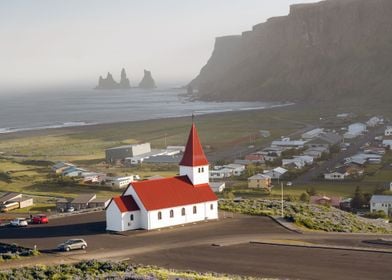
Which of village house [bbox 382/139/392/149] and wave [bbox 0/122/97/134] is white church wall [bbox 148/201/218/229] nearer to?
village house [bbox 382/139/392/149]

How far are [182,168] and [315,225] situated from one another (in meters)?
8.11

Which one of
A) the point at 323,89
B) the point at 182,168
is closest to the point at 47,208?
the point at 182,168

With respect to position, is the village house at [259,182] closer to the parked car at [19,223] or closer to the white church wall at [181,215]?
A: the white church wall at [181,215]

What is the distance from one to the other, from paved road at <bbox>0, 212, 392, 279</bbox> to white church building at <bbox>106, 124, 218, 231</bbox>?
66cm

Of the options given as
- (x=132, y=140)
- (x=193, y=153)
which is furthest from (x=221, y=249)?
(x=132, y=140)

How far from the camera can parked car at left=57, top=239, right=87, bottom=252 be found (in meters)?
30.8

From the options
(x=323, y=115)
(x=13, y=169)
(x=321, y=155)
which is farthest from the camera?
(x=323, y=115)

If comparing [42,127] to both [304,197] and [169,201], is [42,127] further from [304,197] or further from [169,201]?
[169,201]

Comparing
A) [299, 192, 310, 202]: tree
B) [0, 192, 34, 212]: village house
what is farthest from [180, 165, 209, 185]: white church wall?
[299, 192, 310, 202]: tree

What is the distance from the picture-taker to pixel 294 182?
69438 millimetres

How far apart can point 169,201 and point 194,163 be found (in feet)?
10.2

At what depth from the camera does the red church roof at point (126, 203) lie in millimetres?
34781

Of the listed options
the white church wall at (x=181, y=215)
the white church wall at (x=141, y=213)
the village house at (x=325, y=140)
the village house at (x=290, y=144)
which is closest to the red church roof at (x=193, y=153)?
the white church wall at (x=181, y=215)

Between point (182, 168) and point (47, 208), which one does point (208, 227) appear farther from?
point (47, 208)
